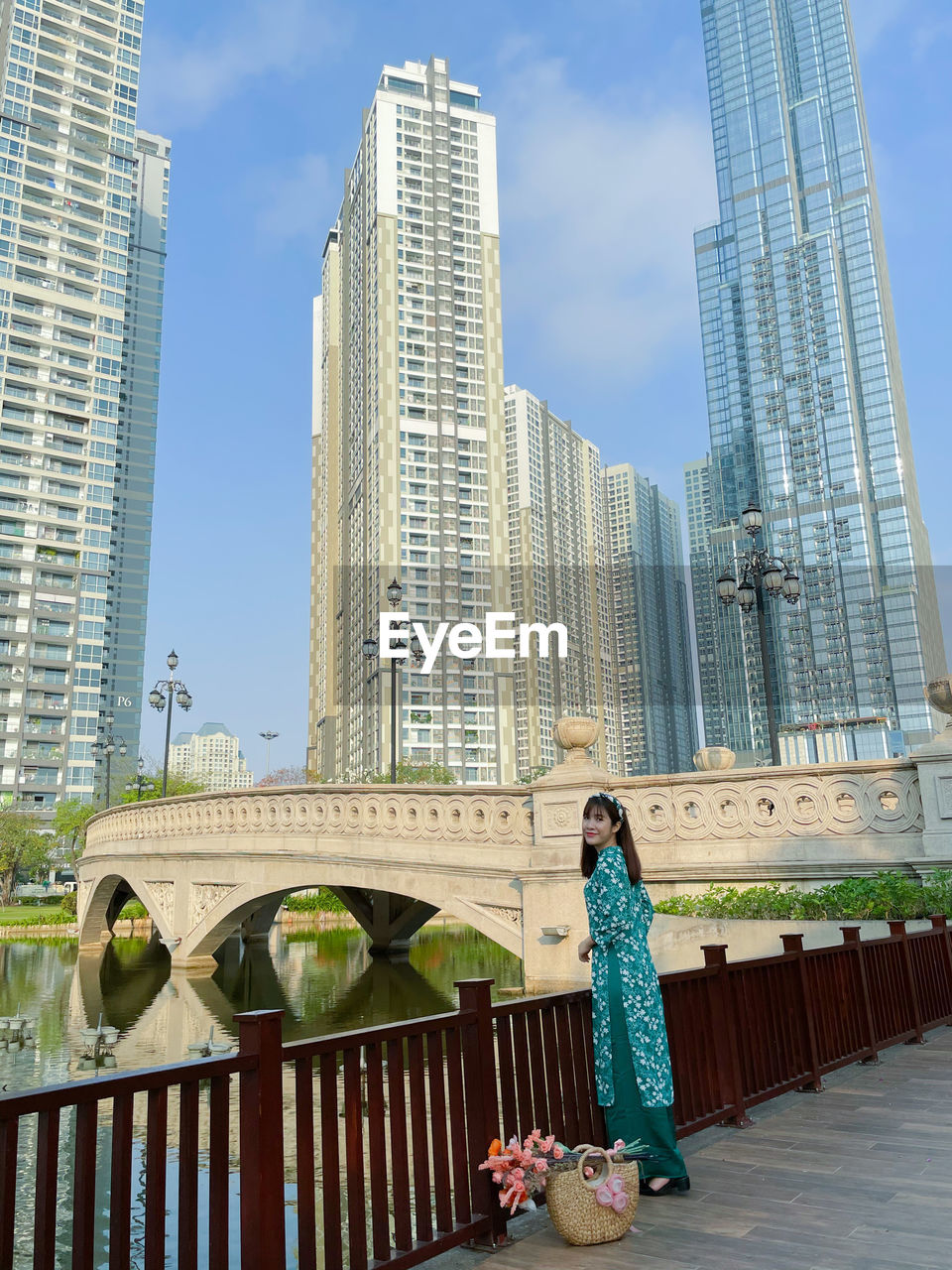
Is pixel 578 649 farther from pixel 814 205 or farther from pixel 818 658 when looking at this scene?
pixel 814 205

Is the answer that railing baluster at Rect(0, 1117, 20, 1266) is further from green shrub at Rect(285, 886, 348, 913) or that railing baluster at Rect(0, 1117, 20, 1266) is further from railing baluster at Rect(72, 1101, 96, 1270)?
green shrub at Rect(285, 886, 348, 913)

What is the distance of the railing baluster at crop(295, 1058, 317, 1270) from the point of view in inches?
143

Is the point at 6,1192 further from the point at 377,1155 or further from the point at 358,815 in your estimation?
the point at 358,815

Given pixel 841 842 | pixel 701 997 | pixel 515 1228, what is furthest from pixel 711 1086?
pixel 841 842

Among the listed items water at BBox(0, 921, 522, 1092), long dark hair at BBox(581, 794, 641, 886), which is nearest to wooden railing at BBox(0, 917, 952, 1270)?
long dark hair at BBox(581, 794, 641, 886)

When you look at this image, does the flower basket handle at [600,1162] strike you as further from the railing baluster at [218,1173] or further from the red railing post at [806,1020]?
the red railing post at [806,1020]

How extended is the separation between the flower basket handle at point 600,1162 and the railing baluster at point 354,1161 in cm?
99

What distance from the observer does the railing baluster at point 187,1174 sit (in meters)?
3.23

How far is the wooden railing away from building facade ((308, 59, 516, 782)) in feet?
298

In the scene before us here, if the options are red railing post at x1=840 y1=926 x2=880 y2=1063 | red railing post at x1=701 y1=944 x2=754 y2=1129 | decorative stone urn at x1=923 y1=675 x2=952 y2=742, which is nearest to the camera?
red railing post at x1=701 y1=944 x2=754 y2=1129

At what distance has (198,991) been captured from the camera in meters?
23.6

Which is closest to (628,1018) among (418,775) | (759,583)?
(759,583)

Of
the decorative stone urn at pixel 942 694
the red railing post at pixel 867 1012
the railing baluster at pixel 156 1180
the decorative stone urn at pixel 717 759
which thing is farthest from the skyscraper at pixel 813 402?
the railing baluster at pixel 156 1180

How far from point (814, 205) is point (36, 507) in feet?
299
